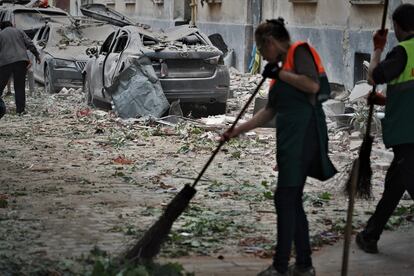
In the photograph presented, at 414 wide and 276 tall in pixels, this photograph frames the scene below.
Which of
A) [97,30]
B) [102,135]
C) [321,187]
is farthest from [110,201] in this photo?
[97,30]

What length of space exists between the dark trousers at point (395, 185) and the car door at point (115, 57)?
9.95 metres

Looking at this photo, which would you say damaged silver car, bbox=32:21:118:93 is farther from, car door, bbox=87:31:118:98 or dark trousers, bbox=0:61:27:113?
dark trousers, bbox=0:61:27:113

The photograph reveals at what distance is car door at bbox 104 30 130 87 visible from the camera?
54.1ft

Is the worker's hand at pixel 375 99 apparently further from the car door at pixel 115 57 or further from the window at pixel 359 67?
the window at pixel 359 67

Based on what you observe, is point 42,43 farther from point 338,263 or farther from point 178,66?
point 338,263

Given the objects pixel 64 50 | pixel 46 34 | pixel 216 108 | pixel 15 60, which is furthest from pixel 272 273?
pixel 46 34

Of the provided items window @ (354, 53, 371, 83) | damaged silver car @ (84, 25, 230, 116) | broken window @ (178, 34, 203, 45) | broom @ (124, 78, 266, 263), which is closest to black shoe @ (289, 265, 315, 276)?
broom @ (124, 78, 266, 263)

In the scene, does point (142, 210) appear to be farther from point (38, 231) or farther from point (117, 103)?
point (117, 103)

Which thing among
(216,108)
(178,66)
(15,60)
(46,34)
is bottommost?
(216,108)

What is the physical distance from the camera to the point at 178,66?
52.9ft

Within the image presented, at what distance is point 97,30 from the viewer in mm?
23422

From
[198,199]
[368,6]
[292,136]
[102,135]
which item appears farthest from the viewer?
[368,6]

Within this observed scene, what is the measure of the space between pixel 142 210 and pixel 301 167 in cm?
298

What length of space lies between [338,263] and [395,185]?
720 millimetres
